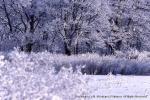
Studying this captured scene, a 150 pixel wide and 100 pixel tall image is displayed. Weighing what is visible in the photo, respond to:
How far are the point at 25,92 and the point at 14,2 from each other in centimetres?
3269

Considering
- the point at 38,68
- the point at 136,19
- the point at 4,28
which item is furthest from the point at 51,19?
the point at 38,68

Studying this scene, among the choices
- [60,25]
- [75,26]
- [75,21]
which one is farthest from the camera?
[75,26]

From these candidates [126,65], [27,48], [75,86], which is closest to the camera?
[75,86]

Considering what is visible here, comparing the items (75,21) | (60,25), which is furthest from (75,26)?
(60,25)

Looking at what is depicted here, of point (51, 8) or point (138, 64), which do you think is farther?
point (51, 8)

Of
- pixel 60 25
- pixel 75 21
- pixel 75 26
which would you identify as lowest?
pixel 75 26

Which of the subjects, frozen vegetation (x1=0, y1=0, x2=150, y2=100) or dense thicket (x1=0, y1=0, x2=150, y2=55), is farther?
dense thicket (x1=0, y1=0, x2=150, y2=55)

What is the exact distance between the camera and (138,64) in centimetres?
2241

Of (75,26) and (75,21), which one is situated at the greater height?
(75,21)

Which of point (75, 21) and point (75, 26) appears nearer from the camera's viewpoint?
point (75, 21)

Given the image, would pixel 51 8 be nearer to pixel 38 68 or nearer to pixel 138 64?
pixel 138 64

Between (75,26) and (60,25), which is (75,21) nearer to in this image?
(75,26)

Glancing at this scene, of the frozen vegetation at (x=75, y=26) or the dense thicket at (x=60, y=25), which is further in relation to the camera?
the dense thicket at (x=60, y=25)

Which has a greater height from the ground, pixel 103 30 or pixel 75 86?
pixel 75 86
